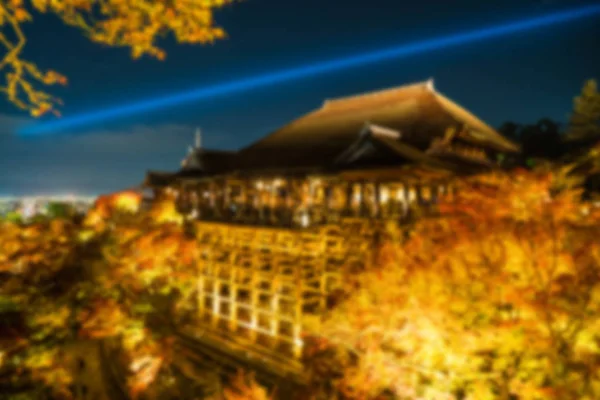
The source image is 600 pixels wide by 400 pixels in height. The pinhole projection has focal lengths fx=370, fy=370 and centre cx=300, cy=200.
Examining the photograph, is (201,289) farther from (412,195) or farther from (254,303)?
(412,195)

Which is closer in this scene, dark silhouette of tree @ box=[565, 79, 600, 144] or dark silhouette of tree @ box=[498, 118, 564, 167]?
dark silhouette of tree @ box=[498, 118, 564, 167]

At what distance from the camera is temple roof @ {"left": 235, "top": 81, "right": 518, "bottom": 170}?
14602 millimetres

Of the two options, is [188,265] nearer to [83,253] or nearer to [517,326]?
[83,253]

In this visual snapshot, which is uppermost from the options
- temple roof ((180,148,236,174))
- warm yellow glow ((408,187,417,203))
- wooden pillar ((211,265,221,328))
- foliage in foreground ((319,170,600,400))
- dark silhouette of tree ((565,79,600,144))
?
dark silhouette of tree ((565,79,600,144))

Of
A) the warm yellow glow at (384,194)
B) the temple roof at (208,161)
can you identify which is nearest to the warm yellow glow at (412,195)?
the warm yellow glow at (384,194)

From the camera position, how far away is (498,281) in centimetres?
557

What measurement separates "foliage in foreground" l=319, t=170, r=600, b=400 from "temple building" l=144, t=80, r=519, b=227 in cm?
236

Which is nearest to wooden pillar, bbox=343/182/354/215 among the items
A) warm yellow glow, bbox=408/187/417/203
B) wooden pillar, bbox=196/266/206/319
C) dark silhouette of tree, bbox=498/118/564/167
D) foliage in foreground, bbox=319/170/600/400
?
warm yellow glow, bbox=408/187/417/203

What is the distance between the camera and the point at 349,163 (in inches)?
425

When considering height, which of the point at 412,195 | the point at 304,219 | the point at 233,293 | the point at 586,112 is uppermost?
the point at 586,112

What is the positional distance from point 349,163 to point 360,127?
6252 mm

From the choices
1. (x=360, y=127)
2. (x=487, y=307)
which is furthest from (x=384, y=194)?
(x=487, y=307)

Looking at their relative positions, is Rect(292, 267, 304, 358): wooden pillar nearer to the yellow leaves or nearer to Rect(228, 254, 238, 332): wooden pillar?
the yellow leaves

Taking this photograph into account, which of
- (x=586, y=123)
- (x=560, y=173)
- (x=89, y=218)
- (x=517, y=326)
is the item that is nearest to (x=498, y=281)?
(x=517, y=326)
